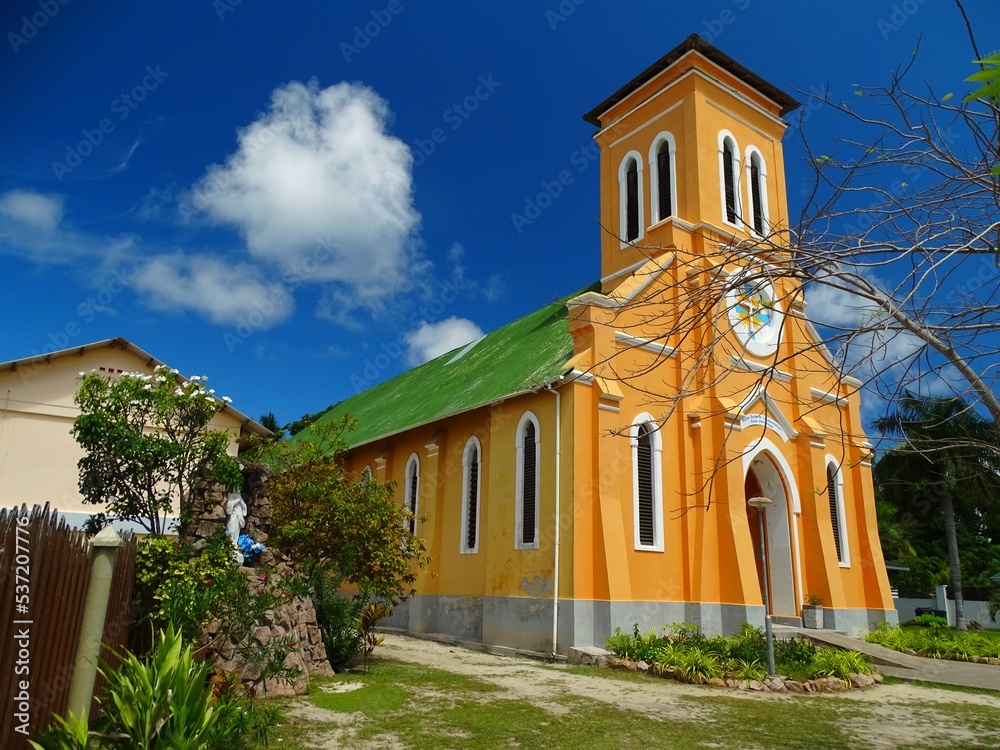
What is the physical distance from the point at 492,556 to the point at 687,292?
1263 centimetres

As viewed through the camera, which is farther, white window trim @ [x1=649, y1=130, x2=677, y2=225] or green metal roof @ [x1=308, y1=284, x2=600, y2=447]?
white window trim @ [x1=649, y1=130, x2=677, y2=225]

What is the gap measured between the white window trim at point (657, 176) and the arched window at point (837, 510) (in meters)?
8.17

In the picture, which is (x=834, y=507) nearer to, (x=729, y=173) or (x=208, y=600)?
(x=729, y=173)

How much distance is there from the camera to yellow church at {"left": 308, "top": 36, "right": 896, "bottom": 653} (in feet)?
51.5

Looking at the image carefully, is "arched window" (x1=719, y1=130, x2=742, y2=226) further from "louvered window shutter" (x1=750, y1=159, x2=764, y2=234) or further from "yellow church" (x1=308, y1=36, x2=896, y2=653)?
"louvered window shutter" (x1=750, y1=159, x2=764, y2=234)

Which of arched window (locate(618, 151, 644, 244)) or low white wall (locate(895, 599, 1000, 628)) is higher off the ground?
arched window (locate(618, 151, 644, 244))

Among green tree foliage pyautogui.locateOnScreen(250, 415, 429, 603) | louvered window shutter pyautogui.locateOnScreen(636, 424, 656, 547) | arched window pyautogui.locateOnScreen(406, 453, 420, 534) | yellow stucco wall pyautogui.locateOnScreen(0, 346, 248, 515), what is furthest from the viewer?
arched window pyautogui.locateOnScreen(406, 453, 420, 534)

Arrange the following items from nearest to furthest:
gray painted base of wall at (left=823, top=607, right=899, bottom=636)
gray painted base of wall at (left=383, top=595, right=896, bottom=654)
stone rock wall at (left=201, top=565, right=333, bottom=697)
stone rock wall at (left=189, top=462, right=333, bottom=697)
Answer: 1. stone rock wall at (left=201, top=565, right=333, bottom=697)
2. stone rock wall at (left=189, top=462, right=333, bottom=697)
3. gray painted base of wall at (left=383, top=595, right=896, bottom=654)
4. gray painted base of wall at (left=823, top=607, right=899, bottom=636)

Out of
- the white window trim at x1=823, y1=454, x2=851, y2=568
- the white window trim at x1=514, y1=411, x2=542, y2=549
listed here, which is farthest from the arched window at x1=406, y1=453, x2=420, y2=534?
the white window trim at x1=823, y1=454, x2=851, y2=568

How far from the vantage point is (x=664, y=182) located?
823 inches

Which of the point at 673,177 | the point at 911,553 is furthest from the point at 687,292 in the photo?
the point at 911,553

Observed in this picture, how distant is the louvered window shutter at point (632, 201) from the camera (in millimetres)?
21734

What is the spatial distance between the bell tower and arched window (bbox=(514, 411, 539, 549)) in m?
5.36

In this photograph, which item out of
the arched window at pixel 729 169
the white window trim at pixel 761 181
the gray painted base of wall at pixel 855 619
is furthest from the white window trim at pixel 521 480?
the white window trim at pixel 761 181
